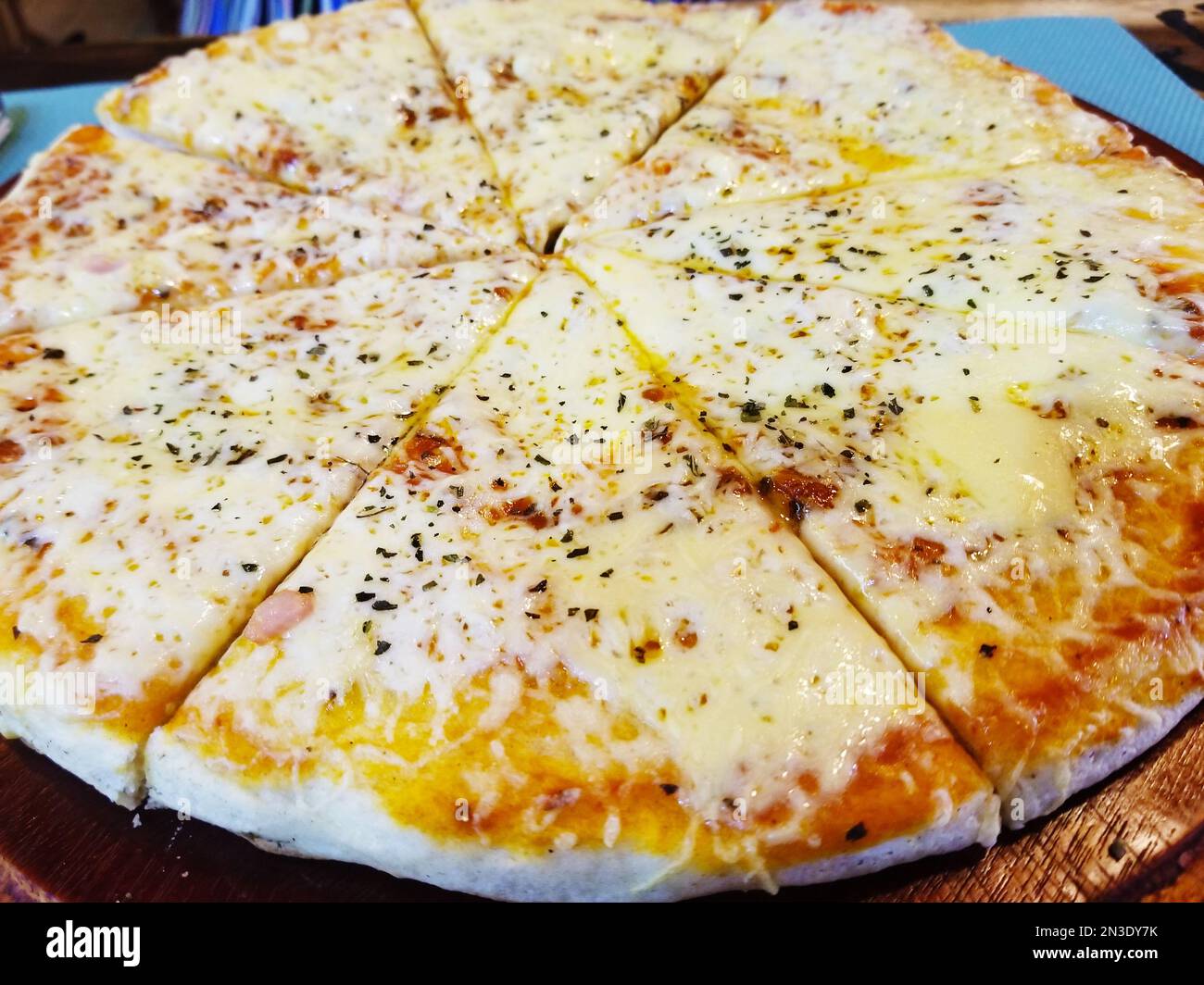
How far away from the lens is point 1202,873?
6.23 feet

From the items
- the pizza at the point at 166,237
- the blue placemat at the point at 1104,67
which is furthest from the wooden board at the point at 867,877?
the blue placemat at the point at 1104,67

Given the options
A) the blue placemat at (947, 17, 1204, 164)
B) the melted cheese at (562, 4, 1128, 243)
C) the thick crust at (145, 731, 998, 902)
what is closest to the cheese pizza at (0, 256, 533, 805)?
the thick crust at (145, 731, 998, 902)

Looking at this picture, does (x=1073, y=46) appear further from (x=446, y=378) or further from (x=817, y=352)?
(x=446, y=378)

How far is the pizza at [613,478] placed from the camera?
1.95m

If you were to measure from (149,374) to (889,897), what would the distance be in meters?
2.53

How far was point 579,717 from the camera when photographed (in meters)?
1.99

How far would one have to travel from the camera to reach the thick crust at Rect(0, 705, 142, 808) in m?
2.06

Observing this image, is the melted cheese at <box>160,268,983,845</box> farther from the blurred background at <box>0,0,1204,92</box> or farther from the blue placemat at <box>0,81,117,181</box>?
the blurred background at <box>0,0,1204,92</box>

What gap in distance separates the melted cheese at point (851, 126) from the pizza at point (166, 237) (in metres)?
0.80

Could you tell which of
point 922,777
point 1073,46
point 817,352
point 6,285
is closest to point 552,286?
point 817,352

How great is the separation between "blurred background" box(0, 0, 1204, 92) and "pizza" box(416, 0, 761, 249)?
2.10 metres

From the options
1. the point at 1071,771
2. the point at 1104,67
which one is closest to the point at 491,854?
the point at 1071,771

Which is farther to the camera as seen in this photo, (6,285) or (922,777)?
(6,285)

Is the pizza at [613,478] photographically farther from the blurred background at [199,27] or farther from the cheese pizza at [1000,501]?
the blurred background at [199,27]
